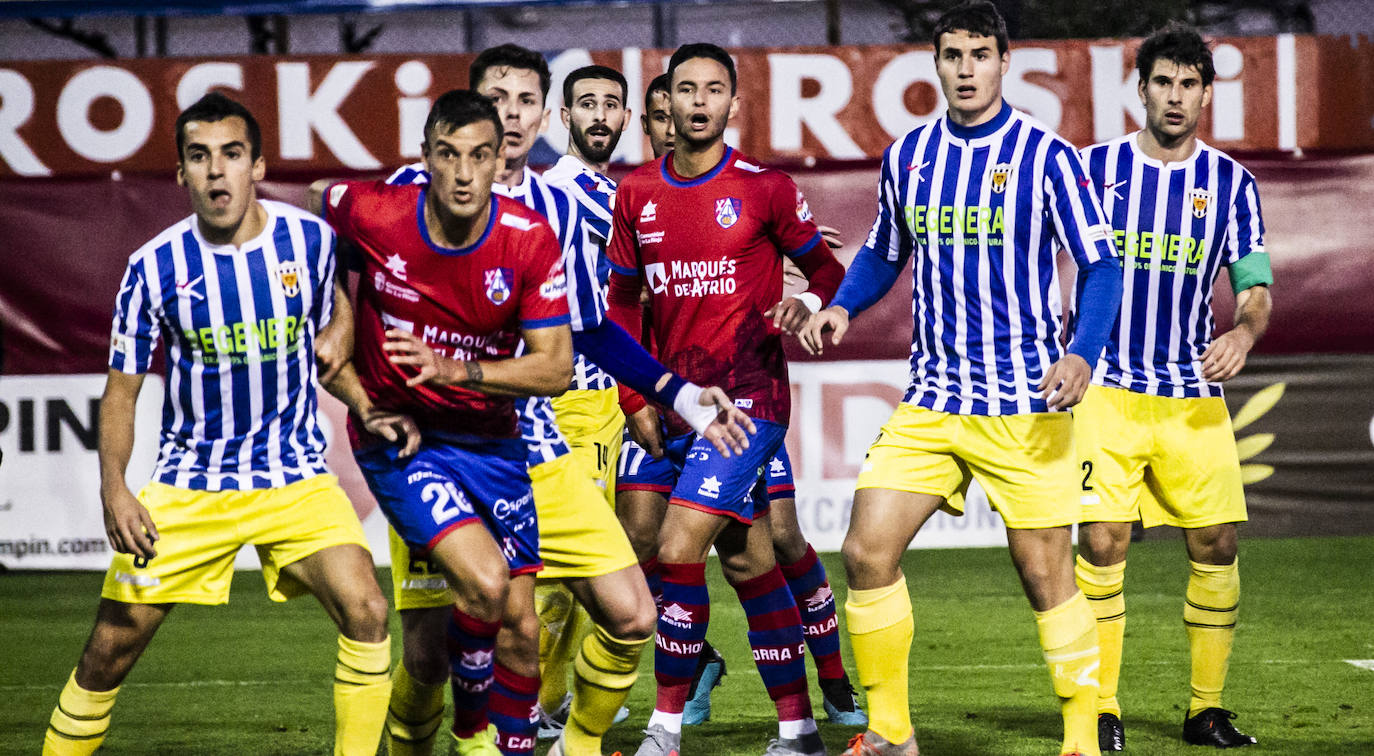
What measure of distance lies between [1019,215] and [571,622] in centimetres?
210

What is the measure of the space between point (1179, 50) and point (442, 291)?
256 cm

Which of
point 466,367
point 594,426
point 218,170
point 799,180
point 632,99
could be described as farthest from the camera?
point 632,99

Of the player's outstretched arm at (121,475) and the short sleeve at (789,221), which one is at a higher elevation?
the short sleeve at (789,221)

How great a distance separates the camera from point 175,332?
160 inches

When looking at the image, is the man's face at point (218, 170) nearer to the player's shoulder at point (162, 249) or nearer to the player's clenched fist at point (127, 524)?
the player's shoulder at point (162, 249)

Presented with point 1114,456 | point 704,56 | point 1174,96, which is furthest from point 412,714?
point 1174,96

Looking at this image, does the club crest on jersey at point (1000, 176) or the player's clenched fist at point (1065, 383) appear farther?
the club crest on jersey at point (1000, 176)

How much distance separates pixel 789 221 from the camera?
16.2ft

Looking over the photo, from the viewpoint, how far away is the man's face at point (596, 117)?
5.81 meters

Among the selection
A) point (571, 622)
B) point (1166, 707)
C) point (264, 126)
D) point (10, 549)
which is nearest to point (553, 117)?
point (264, 126)

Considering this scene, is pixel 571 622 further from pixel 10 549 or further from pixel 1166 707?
pixel 10 549

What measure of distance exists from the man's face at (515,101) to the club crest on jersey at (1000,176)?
140cm

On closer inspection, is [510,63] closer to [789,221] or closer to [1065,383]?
[789,221]

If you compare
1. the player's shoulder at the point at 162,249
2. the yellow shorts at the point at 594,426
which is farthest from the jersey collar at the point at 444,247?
the yellow shorts at the point at 594,426
